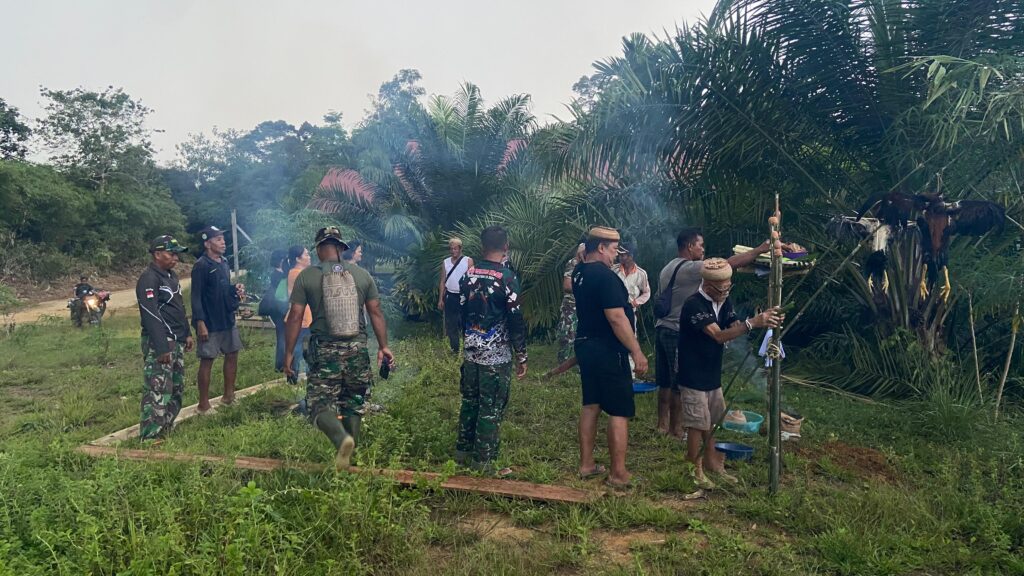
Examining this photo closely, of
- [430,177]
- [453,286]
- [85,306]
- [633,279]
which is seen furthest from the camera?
[85,306]

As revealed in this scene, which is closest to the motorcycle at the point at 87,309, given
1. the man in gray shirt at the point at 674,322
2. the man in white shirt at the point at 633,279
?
the man in white shirt at the point at 633,279

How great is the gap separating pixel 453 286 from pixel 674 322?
413 cm

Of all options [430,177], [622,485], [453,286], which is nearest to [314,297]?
[622,485]

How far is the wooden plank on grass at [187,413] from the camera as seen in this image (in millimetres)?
5475

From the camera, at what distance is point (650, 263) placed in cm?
934

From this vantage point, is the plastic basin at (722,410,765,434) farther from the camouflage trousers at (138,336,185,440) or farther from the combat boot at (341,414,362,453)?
the camouflage trousers at (138,336,185,440)

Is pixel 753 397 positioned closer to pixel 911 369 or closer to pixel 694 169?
pixel 911 369

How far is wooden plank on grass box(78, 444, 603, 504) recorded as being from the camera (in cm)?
412

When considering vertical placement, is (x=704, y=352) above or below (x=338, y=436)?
above

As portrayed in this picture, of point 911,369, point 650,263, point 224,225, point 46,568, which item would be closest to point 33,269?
point 224,225

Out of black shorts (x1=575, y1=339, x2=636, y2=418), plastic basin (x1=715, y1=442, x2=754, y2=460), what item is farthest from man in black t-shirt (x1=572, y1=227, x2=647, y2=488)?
plastic basin (x1=715, y1=442, x2=754, y2=460)

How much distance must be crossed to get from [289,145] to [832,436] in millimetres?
39808

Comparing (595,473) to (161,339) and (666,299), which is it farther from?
(161,339)

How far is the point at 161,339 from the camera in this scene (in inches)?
211
